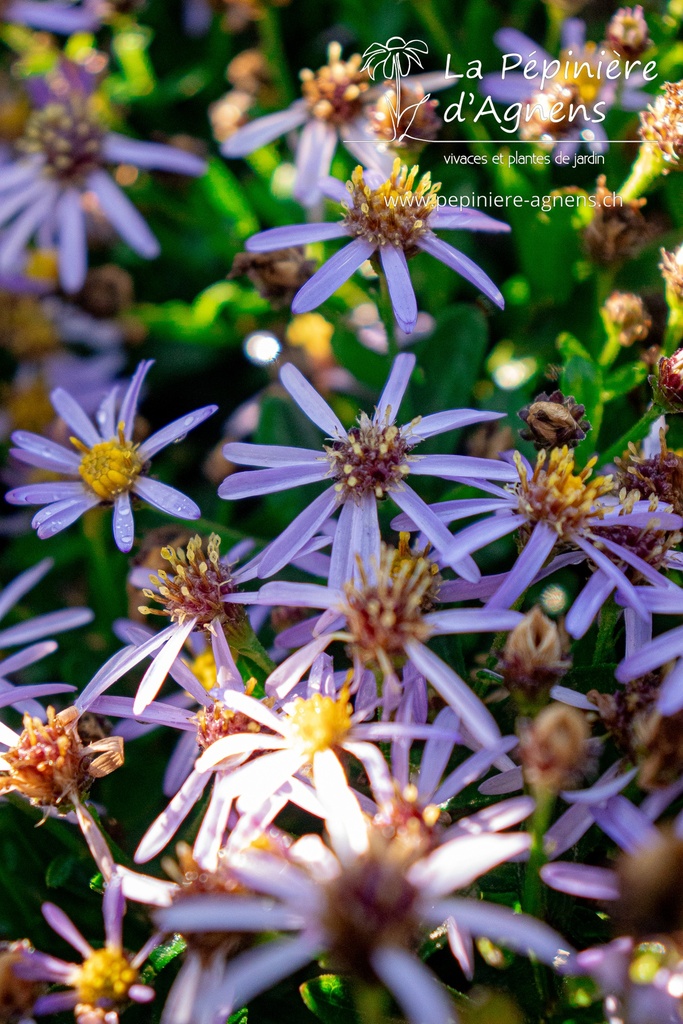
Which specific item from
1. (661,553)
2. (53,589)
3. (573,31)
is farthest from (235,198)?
(661,553)

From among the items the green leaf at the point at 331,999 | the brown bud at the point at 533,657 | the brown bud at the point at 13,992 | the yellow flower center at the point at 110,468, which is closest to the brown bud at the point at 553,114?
the yellow flower center at the point at 110,468

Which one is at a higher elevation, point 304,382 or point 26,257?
point 26,257

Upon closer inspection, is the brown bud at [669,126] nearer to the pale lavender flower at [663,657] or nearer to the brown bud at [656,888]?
the pale lavender flower at [663,657]

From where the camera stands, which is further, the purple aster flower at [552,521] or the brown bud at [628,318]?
the brown bud at [628,318]

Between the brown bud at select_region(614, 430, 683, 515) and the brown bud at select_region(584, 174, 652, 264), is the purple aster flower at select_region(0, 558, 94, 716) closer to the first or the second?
the brown bud at select_region(614, 430, 683, 515)

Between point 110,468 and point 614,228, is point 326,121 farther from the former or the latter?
point 110,468

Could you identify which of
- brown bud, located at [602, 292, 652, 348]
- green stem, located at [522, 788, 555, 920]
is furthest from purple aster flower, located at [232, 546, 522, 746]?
brown bud, located at [602, 292, 652, 348]

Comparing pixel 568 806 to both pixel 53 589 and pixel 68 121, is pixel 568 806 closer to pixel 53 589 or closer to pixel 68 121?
pixel 53 589
